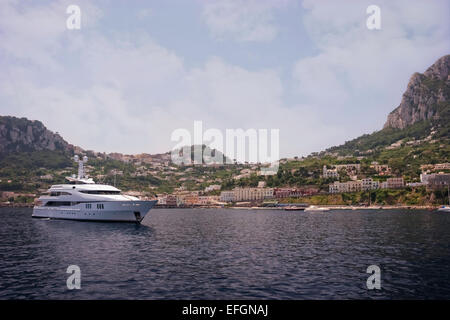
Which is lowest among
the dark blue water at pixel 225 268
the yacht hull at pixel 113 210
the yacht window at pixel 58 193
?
the dark blue water at pixel 225 268

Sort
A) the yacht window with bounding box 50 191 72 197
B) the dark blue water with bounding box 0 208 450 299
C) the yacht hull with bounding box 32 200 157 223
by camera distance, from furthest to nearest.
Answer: the yacht window with bounding box 50 191 72 197
the yacht hull with bounding box 32 200 157 223
the dark blue water with bounding box 0 208 450 299

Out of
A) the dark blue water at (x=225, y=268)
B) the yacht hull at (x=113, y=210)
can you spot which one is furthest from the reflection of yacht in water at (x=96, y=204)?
the dark blue water at (x=225, y=268)

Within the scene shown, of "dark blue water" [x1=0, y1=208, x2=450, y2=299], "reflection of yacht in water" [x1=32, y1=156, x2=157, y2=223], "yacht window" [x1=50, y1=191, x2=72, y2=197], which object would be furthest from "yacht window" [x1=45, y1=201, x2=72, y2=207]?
"dark blue water" [x1=0, y1=208, x2=450, y2=299]

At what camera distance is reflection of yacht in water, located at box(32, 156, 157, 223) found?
232ft

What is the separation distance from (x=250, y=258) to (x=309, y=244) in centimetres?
1388

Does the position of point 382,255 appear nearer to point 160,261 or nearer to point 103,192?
point 160,261

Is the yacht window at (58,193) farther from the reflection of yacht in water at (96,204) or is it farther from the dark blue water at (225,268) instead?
the dark blue water at (225,268)

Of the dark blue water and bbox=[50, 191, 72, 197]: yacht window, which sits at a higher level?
bbox=[50, 191, 72, 197]: yacht window

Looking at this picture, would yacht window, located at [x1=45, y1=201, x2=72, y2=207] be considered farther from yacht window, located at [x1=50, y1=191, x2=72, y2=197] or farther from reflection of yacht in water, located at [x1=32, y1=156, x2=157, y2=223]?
yacht window, located at [x1=50, y1=191, x2=72, y2=197]

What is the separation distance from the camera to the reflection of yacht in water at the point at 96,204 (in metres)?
70.8

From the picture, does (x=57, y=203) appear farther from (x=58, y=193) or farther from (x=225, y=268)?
(x=225, y=268)

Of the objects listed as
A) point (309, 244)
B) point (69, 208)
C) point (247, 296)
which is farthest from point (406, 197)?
point (247, 296)

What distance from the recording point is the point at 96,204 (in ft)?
238

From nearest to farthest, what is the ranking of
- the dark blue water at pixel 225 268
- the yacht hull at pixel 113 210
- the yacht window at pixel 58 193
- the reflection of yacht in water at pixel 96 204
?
the dark blue water at pixel 225 268 → the yacht hull at pixel 113 210 → the reflection of yacht in water at pixel 96 204 → the yacht window at pixel 58 193
